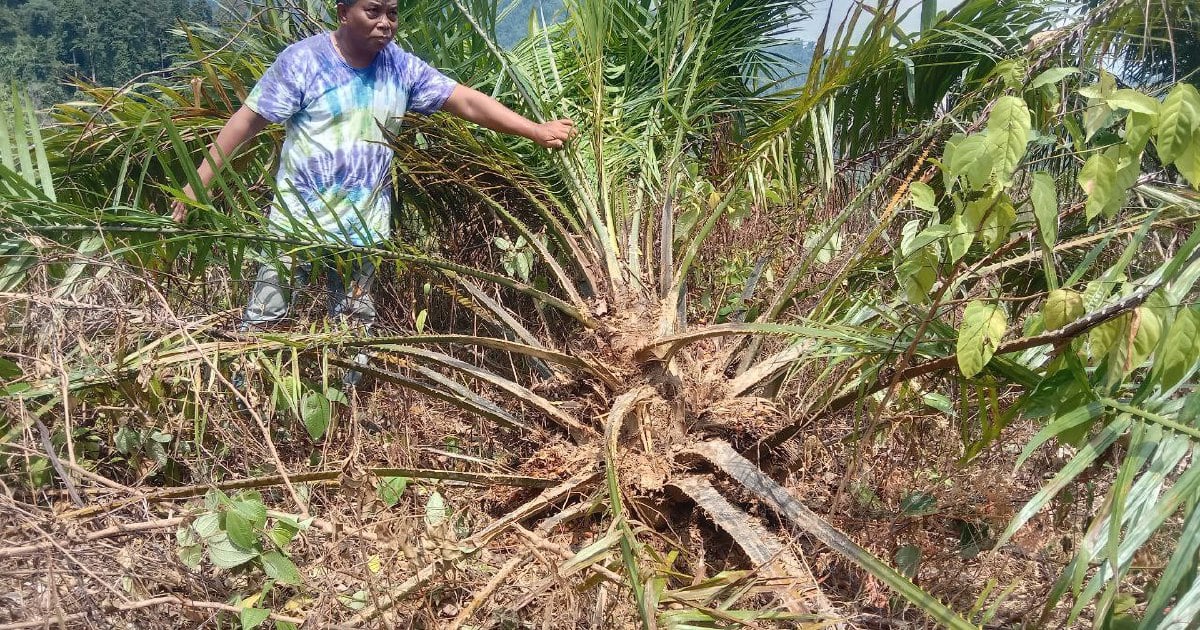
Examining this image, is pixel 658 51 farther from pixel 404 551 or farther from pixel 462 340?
pixel 404 551

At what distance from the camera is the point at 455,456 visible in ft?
6.89

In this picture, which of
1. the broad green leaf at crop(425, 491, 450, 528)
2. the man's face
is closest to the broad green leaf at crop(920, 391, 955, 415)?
the broad green leaf at crop(425, 491, 450, 528)

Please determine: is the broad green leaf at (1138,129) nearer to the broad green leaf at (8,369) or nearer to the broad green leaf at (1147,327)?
the broad green leaf at (1147,327)

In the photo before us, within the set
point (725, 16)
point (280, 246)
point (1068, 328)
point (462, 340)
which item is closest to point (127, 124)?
point (280, 246)

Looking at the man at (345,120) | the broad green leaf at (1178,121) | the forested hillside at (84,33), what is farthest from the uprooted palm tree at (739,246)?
the forested hillside at (84,33)

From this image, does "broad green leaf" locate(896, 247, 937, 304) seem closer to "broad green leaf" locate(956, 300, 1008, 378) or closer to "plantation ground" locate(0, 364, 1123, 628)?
"broad green leaf" locate(956, 300, 1008, 378)

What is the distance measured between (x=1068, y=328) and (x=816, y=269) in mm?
1237

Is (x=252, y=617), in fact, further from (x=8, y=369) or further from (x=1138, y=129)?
(x=1138, y=129)

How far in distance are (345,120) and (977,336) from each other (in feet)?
5.81

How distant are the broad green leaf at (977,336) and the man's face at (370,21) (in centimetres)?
171

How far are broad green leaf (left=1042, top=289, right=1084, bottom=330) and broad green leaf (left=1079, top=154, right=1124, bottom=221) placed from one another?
11 cm

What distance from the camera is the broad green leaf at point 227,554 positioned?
1.53 metres

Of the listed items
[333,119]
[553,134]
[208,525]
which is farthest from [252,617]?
[553,134]

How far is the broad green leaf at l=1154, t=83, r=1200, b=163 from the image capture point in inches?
43.1
